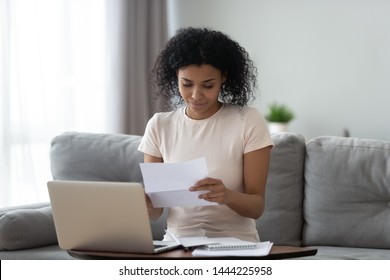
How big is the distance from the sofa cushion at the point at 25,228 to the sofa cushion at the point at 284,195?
0.80 m

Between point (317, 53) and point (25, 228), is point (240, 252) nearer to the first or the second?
point (25, 228)

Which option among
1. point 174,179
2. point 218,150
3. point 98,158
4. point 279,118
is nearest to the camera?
point 174,179

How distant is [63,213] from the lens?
1.73m

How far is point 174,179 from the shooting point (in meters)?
1.76

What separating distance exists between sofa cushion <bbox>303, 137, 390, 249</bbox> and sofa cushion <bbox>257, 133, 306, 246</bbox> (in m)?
0.04

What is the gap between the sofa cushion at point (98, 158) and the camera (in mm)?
2834

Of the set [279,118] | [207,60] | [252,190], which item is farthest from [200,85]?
[279,118]

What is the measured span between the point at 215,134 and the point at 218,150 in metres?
0.05

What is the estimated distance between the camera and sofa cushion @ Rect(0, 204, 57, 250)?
249 centimetres

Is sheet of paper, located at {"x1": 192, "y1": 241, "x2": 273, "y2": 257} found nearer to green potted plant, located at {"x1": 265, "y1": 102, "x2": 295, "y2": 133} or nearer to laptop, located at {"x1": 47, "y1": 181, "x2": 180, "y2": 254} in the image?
laptop, located at {"x1": 47, "y1": 181, "x2": 180, "y2": 254}

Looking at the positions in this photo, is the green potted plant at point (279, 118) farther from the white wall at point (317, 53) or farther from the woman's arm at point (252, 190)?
the woman's arm at point (252, 190)

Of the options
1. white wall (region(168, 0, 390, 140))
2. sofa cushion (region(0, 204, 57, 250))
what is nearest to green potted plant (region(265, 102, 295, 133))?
white wall (region(168, 0, 390, 140))

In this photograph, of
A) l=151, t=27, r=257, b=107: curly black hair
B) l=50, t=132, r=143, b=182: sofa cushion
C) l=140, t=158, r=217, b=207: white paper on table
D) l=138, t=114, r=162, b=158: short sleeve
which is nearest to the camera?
l=140, t=158, r=217, b=207: white paper on table

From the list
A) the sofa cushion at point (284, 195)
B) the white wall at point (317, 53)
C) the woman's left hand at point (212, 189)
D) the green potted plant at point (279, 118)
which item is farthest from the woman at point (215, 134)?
the white wall at point (317, 53)
